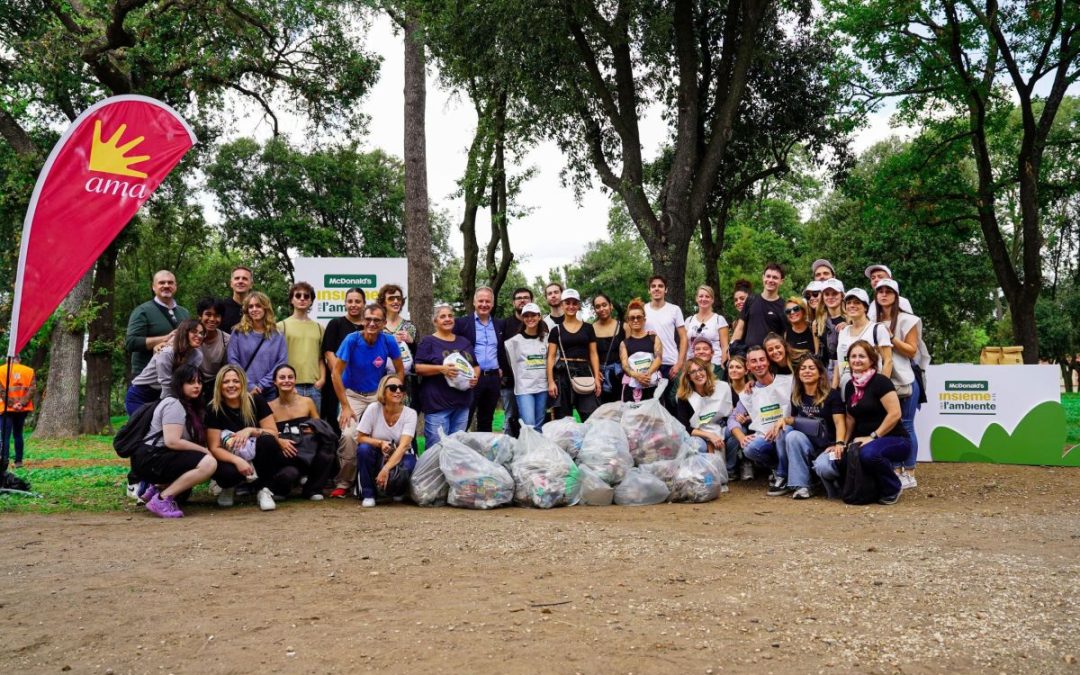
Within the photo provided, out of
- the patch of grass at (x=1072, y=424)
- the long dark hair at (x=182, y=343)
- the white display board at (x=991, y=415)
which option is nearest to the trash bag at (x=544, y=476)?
the long dark hair at (x=182, y=343)

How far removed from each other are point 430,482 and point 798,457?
10.9 feet

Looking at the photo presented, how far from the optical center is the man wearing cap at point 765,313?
8320 millimetres

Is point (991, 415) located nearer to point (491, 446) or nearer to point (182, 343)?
point (491, 446)

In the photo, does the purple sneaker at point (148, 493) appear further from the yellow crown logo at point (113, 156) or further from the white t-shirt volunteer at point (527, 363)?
the white t-shirt volunteer at point (527, 363)

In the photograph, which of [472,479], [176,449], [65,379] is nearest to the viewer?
[176,449]

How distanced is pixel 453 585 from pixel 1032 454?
819 centimetres

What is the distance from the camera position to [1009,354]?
399 inches

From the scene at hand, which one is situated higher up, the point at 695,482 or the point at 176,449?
the point at 176,449

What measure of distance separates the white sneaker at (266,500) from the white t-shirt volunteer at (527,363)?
8.38 feet

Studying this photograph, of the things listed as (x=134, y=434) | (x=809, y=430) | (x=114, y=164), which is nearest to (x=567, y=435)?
(x=809, y=430)

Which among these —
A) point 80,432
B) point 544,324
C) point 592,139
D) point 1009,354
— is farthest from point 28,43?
point 1009,354

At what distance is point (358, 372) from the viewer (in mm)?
7406

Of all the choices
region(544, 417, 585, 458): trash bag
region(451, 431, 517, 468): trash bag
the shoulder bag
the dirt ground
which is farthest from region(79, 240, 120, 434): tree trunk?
region(544, 417, 585, 458): trash bag

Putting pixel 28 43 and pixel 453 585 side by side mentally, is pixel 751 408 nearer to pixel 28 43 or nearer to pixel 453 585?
pixel 453 585
